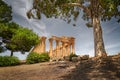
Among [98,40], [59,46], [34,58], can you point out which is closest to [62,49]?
[59,46]

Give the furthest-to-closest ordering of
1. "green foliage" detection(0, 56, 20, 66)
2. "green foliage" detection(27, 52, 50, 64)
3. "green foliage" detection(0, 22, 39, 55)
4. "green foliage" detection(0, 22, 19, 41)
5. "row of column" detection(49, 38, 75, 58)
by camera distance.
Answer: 1. "row of column" detection(49, 38, 75, 58)
2. "green foliage" detection(0, 22, 19, 41)
3. "green foliage" detection(0, 22, 39, 55)
4. "green foliage" detection(27, 52, 50, 64)
5. "green foliage" detection(0, 56, 20, 66)

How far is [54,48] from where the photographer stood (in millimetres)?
40969

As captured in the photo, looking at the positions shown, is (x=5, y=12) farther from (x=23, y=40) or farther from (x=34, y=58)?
(x=34, y=58)

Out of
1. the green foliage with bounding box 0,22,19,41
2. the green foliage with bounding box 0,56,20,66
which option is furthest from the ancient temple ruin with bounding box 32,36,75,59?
the green foliage with bounding box 0,56,20,66

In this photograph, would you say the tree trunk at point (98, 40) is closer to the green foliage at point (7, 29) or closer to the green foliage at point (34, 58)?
the green foliage at point (34, 58)

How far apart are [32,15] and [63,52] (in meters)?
13.3

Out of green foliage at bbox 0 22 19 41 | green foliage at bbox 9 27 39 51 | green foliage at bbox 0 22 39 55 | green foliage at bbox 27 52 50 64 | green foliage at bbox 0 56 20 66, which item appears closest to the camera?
green foliage at bbox 0 56 20 66

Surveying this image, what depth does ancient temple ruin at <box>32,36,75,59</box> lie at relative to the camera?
36931 millimetres

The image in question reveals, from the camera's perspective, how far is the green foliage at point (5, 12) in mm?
33219

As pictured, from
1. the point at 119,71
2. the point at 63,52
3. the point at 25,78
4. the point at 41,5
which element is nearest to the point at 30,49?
the point at 63,52

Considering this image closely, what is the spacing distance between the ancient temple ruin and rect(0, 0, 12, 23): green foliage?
21.4 ft

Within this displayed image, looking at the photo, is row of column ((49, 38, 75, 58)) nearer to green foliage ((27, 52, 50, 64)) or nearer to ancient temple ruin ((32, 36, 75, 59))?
ancient temple ruin ((32, 36, 75, 59))

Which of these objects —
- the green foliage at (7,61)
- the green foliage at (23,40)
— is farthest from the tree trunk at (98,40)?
the green foliage at (23,40)

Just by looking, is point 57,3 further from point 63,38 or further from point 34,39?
point 63,38
